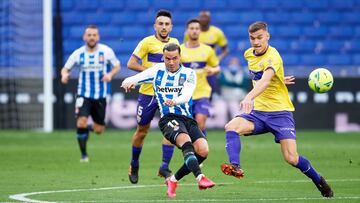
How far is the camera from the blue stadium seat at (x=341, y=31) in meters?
29.0

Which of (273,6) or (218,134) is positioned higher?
(273,6)

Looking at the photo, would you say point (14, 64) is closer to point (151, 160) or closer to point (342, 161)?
point (151, 160)

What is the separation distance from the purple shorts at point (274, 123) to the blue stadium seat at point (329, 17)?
18030 mm

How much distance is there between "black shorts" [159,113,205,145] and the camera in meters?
11.6

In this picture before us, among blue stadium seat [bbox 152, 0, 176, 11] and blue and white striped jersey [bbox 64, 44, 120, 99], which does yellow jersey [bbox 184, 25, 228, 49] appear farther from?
blue stadium seat [bbox 152, 0, 176, 11]

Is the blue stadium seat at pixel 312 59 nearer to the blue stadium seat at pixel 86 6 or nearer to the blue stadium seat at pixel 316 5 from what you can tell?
the blue stadium seat at pixel 316 5

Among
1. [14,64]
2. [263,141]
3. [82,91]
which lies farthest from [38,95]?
[82,91]

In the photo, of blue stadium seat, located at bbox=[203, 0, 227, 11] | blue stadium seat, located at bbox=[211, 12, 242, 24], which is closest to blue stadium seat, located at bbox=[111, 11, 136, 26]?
blue stadium seat, located at bbox=[203, 0, 227, 11]

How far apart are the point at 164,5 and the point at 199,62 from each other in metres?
11.5

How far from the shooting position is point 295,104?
25375 millimetres

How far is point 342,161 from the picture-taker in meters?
16.9

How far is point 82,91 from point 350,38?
42.1 feet

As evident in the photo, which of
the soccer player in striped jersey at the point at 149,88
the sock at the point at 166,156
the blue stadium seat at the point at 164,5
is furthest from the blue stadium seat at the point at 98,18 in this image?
the sock at the point at 166,156

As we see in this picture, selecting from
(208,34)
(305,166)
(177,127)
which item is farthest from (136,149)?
(208,34)
